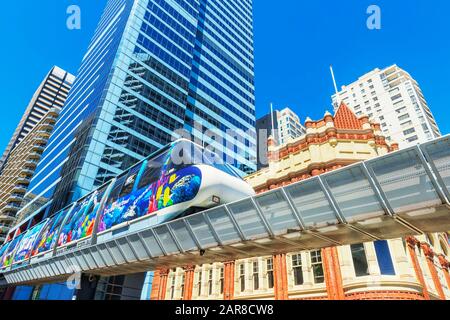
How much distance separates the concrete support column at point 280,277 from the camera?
2280 centimetres

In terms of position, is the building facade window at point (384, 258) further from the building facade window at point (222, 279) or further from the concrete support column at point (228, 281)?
the building facade window at point (222, 279)

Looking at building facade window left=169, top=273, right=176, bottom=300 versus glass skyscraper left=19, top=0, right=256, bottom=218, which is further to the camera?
glass skyscraper left=19, top=0, right=256, bottom=218

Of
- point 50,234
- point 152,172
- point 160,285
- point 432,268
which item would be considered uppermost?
point 152,172

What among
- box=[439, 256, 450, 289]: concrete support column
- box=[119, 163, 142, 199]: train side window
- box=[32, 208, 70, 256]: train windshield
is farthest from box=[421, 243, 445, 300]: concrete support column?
box=[32, 208, 70, 256]: train windshield

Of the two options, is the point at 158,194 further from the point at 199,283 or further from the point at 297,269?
the point at 199,283

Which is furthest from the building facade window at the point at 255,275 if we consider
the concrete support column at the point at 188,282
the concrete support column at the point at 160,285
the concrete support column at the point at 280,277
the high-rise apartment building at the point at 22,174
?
the high-rise apartment building at the point at 22,174

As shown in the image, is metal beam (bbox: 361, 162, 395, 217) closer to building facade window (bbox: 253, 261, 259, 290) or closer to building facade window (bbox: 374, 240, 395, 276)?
building facade window (bbox: 374, 240, 395, 276)

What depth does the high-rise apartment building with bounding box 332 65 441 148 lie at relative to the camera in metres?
81.2

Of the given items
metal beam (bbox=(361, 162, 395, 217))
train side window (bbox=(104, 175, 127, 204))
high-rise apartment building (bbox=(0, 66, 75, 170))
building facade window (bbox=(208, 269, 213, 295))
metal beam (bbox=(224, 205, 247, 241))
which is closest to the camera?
metal beam (bbox=(361, 162, 395, 217))

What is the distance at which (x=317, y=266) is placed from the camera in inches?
886

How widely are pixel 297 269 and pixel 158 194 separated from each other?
54.6 ft

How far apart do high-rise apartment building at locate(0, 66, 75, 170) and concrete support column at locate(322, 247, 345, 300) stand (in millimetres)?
137634

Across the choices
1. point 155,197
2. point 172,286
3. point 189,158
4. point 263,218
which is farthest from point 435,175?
point 172,286

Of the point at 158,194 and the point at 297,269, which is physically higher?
the point at 297,269
